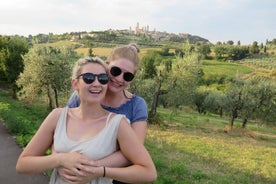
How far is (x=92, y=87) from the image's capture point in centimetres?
262

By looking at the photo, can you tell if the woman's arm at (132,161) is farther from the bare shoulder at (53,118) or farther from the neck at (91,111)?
the bare shoulder at (53,118)

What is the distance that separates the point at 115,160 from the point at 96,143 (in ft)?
0.63

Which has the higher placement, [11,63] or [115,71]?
[115,71]

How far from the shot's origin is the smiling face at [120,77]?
10.2ft

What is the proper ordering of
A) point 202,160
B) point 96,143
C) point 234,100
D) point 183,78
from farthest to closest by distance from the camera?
point 234,100 < point 183,78 < point 202,160 < point 96,143

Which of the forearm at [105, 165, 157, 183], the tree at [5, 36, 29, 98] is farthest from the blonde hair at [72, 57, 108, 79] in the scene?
the tree at [5, 36, 29, 98]

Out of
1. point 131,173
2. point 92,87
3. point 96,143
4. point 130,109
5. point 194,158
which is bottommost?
point 194,158

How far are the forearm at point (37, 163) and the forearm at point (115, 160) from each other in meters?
0.33

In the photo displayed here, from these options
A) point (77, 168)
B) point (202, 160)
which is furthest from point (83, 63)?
point (202, 160)

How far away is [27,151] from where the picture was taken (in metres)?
2.58

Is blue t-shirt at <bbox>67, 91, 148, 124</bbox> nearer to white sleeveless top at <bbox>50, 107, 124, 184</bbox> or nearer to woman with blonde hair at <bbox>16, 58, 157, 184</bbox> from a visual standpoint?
woman with blonde hair at <bbox>16, 58, 157, 184</bbox>

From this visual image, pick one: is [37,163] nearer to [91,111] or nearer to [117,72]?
[91,111]

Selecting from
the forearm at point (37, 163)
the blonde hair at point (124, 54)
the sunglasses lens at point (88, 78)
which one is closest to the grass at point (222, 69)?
the blonde hair at point (124, 54)

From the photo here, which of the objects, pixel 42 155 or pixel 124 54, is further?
pixel 124 54
